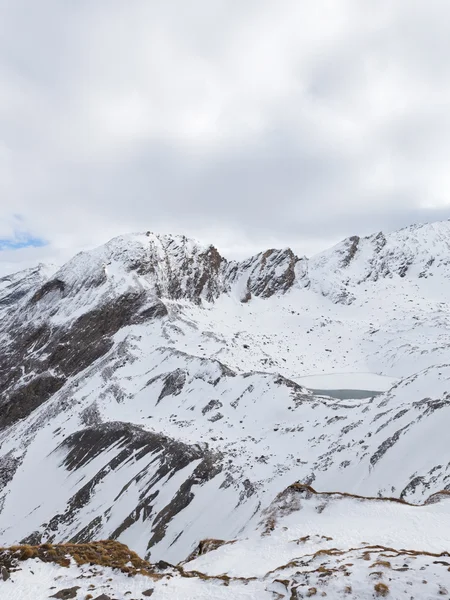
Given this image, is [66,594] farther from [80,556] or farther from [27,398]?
[27,398]

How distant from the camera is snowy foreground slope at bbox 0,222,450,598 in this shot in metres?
21.8

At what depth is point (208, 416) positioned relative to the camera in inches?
1989

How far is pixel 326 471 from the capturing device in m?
35.2

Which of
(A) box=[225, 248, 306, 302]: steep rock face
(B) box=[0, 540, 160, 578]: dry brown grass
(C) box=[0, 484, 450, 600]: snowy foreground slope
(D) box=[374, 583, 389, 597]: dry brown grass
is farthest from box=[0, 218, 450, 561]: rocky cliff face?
(B) box=[0, 540, 160, 578]: dry brown grass

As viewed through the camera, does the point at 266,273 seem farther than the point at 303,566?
Yes

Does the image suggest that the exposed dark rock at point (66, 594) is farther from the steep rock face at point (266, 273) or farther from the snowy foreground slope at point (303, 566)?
the steep rock face at point (266, 273)

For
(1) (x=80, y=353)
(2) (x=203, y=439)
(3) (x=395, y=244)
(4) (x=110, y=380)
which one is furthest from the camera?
(3) (x=395, y=244)

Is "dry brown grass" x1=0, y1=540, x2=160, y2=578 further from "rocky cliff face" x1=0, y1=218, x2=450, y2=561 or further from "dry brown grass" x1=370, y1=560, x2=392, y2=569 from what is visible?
"rocky cliff face" x1=0, y1=218, x2=450, y2=561

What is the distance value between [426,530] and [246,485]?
70.4ft

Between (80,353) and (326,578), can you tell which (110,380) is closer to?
(80,353)

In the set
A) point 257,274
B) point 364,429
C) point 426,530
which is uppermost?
point 257,274

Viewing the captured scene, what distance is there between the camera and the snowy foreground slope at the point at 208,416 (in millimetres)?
21797

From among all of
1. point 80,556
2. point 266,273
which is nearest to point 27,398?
point 80,556

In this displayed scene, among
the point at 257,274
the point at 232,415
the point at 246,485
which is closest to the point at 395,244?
the point at 257,274
